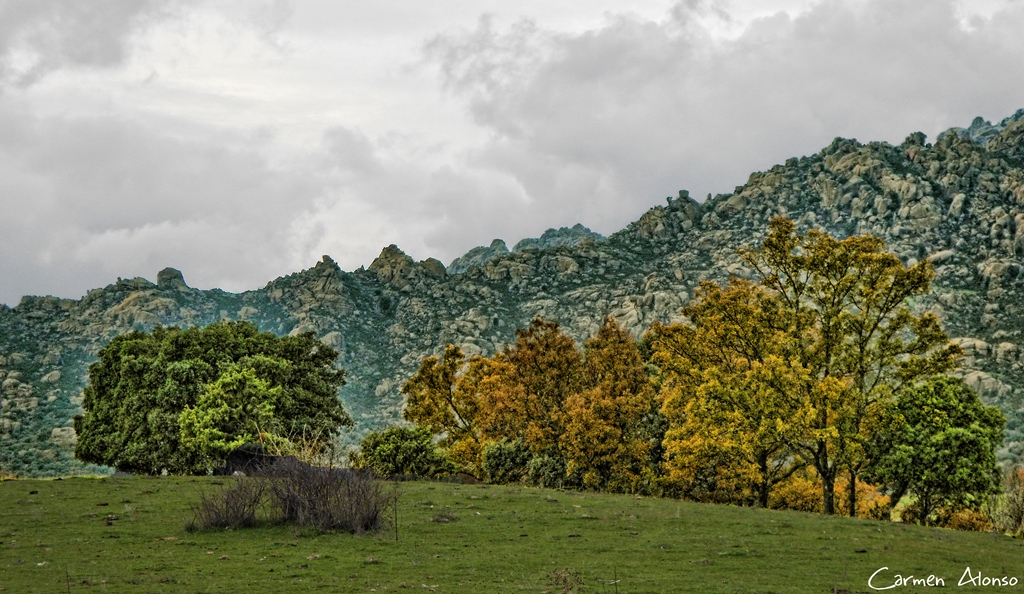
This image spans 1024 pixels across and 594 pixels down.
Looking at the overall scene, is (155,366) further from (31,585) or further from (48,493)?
(31,585)

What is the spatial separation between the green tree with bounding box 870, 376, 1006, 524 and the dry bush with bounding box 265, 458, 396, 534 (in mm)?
24540

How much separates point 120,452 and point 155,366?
224 inches

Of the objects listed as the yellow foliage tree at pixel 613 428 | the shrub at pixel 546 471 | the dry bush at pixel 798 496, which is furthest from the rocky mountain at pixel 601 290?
the shrub at pixel 546 471

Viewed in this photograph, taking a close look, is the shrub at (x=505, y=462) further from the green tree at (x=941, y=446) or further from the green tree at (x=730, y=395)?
the green tree at (x=941, y=446)

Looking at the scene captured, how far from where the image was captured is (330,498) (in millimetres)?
23125

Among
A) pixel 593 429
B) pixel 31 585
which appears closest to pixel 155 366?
pixel 593 429

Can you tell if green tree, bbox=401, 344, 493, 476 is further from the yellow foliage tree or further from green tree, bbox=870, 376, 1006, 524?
green tree, bbox=870, 376, 1006, 524

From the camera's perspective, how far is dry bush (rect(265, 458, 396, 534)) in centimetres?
2288

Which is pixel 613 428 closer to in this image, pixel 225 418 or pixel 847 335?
pixel 847 335

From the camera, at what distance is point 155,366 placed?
163 ft

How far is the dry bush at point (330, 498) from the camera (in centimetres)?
2288
